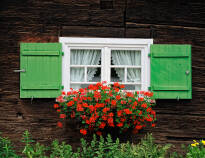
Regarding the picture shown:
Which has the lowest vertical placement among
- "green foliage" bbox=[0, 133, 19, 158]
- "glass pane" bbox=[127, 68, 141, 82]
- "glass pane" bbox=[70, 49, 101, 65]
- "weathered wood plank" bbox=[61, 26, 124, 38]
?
"green foliage" bbox=[0, 133, 19, 158]

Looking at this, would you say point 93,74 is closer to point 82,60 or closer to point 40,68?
point 82,60

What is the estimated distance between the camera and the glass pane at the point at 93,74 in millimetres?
5098

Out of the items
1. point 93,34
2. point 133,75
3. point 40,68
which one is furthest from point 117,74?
point 40,68

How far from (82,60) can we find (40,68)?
755 mm

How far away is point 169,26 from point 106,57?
1.27 meters

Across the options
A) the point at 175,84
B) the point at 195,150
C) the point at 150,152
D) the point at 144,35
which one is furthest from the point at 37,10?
the point at 195,150

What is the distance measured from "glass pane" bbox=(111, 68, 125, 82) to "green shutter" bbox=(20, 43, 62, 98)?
96 cm

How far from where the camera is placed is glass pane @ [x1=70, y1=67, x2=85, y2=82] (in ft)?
16.7

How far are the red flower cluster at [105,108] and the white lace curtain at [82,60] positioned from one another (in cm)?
45

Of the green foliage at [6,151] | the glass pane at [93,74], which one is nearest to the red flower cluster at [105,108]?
the glass pane at [93,74]

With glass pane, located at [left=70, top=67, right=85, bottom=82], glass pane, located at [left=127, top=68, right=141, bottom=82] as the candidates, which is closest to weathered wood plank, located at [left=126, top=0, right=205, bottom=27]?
glass pane, located at [left=127, top=68, right=141, bottom=82]

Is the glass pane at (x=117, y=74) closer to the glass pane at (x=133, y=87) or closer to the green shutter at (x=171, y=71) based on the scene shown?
the glass pane at (x=133, y=87)

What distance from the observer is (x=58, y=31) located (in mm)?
5062

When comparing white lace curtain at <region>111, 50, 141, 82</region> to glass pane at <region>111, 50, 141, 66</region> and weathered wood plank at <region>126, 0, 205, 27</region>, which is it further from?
weathered wood plank at <region>126, 0, 205, 27</region>
